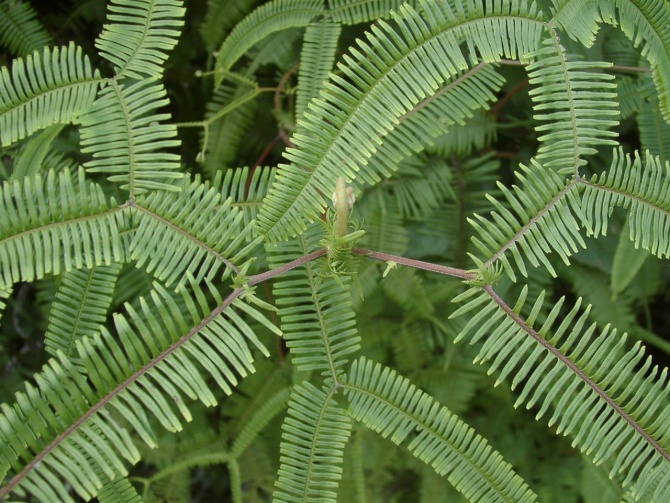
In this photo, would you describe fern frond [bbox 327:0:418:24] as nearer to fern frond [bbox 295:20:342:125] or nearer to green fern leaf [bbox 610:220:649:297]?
fern frond [bbox 295:20:342:125]

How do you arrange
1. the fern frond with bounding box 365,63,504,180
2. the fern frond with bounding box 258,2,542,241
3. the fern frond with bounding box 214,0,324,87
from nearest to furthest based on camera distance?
Answer: the fern frond with bounding box 258,2,542,241 < the fern frond with bounding box 365,63,504,180 < the fern frond with bounding box 214,0,324,87

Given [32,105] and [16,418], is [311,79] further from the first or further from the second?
[16,418]

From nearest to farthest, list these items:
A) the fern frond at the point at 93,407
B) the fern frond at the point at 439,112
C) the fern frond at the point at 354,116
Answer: the fern frond at the point at 93,407 → the fern frond at the point at 354,116 → the fern frond at the point at 439,112

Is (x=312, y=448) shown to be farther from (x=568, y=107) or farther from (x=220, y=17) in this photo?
(x=220, y=17)

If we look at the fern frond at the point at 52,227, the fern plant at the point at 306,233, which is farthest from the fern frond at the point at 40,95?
the fern frond at the point at 52,227

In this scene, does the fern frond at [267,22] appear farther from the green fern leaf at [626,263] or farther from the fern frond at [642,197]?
the green fern leaf at [626,263]

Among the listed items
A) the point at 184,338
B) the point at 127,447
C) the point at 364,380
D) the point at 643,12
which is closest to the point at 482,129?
the point at 643,12

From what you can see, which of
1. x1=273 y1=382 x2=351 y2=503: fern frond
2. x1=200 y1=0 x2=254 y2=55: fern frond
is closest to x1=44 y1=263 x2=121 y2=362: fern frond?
x1=273 y1=382 x2=351 y2=503: fern frond
